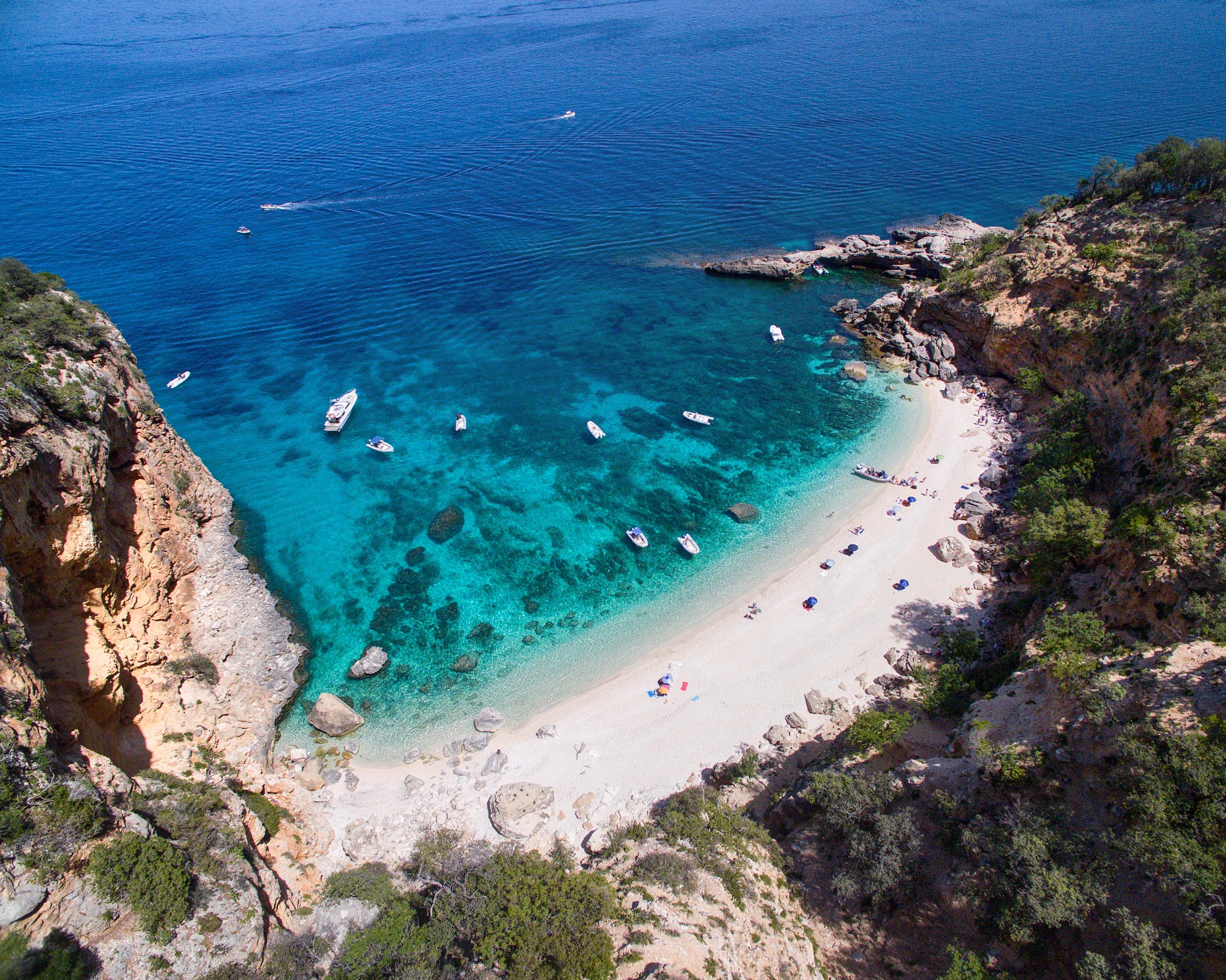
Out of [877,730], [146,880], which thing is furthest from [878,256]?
[146,880]

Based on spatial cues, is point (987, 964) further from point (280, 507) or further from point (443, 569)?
A: point (280, 507)

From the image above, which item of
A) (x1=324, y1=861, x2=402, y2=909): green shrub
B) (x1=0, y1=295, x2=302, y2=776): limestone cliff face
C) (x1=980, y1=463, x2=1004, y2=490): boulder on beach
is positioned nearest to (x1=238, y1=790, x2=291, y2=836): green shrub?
(x1=0, y1=295, x2=302, y2=776): limestone cliff face

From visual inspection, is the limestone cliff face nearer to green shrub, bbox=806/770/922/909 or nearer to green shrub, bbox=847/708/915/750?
green shrub, bbox=806/770/922/909

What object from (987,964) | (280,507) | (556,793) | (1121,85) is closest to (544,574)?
(556,793)

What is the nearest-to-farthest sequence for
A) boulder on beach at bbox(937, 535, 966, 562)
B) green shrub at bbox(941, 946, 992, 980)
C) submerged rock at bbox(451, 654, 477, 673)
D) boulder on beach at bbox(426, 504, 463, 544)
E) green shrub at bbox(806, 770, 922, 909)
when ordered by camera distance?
green shrub at bbox(941, 946, 992, 980), green shrub at bbox(806, 770, 922, 909), submerged rock at bbox(451, 654, 477, 673), boulder on beach at bbox(937, 535, 966, 562), boulder on beach at bbox(426, 504, 463, 544)

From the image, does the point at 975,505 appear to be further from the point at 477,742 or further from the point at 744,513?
the point at 477,742

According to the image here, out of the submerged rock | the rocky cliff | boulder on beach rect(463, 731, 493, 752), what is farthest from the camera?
the submerged rock
